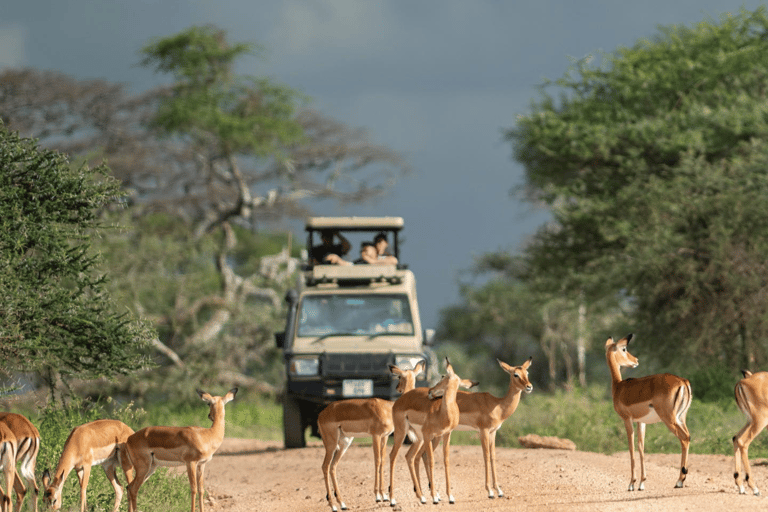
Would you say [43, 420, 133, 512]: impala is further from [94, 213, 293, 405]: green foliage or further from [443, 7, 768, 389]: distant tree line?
[94, 213, 293, 405]: green foliage

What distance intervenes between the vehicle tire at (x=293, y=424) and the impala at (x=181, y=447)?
6649 millimetres

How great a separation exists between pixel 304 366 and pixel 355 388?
78 cm

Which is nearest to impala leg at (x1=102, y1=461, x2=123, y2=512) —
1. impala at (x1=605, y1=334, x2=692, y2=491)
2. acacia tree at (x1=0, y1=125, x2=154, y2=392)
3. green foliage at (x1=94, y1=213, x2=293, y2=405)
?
acacia tree at (x1=0, y1=125, x2=154, y2=392)

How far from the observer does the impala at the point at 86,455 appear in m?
7.20

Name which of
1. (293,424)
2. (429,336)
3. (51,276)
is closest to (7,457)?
(51,276)

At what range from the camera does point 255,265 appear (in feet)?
107

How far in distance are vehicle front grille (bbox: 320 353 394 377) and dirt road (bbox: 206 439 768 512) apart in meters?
1.13

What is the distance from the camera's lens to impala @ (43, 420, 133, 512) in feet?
23.6

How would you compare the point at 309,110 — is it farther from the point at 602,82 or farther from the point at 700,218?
the point at 700,218

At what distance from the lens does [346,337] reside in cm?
1389

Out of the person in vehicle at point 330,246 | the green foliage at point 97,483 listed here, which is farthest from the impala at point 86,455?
the person in vehicle at point 330,246

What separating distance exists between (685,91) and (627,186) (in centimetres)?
355

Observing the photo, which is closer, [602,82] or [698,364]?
[698,364]

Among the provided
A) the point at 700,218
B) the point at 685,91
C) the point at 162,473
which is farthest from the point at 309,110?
the point at 162,473
